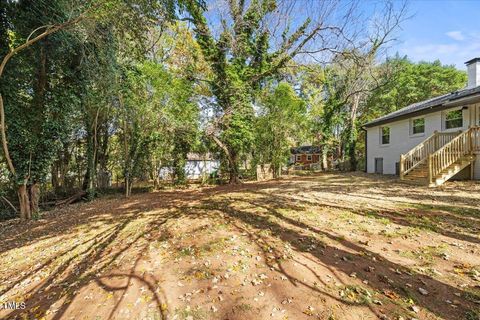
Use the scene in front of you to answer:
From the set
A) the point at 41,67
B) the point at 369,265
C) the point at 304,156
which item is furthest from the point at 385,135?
the point at 41,67

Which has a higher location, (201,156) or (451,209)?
(201,156)

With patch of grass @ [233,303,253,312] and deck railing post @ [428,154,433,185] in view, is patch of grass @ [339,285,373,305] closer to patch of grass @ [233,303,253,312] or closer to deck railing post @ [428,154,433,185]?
patch of grass @ [233,303,253,312]

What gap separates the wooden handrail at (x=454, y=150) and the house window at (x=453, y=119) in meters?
1.29

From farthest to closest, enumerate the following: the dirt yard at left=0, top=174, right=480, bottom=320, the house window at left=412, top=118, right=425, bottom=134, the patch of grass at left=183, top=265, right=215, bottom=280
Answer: the house window at left=412, top=118, right=425, bottom=134
the patch of grass at left=183, top=265, right=215, bottom=280
the dirt yard at left=0, top=174, right=480, bottom=320

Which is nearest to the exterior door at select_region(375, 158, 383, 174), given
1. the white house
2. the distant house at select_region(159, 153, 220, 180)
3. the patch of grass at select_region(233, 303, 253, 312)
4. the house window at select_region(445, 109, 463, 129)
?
the white house

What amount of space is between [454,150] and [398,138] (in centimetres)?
454

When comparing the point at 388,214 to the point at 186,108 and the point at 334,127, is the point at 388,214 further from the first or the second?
the point at 334,127

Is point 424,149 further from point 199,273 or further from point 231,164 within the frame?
point 199,273

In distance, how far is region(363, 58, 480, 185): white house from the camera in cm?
909

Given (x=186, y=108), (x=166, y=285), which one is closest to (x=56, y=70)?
(x=186, y=108)

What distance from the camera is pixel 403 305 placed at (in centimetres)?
247

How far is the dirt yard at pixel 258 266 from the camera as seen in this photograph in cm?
257

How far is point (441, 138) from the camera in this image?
10.2 m

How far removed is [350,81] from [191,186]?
53.6 feet
